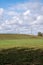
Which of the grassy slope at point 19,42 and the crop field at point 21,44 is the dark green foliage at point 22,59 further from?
the grassy slope at point 19,42

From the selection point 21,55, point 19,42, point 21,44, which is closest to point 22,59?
point 21,55

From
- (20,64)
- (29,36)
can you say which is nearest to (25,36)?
(29,36)

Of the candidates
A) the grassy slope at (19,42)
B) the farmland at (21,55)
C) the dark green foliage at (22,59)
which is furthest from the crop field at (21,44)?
the dark green foliage at (22,59)

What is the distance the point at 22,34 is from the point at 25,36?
2802 millimetres

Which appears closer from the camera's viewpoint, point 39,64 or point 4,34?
point 39,64

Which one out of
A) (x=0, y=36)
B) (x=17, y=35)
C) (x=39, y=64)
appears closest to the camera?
(x=39, y=64)

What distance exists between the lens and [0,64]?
21.0 metres

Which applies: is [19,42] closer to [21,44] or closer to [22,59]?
[21,44]

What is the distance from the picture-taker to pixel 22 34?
11012 cm

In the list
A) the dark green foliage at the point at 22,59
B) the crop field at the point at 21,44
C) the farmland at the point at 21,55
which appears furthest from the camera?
the crop field at the point at 21,44

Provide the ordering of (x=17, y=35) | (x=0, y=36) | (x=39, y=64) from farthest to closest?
(x=17, y=35)
(x=0, y=36)
(x=39, y=64)

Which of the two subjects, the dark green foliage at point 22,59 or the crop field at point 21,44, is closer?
the dark green foliage at point 22,59

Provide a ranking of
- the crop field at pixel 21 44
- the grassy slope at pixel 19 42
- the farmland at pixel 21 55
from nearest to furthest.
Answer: the farmland at pixel 21 55, the crop field at pixel 21 44, the grassy slope at pixel 19 42

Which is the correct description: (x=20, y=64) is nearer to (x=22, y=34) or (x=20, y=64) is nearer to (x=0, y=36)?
(x=0, y=36)
